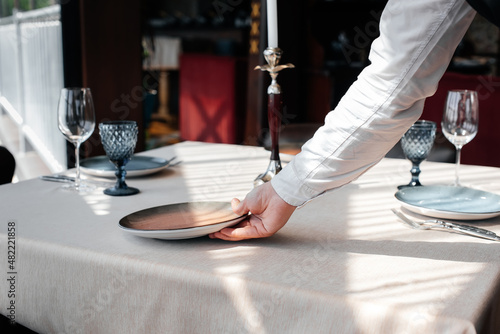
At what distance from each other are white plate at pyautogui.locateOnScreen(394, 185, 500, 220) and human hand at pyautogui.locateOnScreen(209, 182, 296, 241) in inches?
12.1

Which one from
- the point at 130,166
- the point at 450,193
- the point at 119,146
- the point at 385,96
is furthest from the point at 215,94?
the point at 385,96

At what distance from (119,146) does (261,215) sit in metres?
0.43

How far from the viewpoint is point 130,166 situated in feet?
4.66

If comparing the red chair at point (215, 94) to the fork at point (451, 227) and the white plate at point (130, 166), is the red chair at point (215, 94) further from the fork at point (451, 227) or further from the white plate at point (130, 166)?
the fork at point (451, 227)

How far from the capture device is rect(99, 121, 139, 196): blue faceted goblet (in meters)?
1.19

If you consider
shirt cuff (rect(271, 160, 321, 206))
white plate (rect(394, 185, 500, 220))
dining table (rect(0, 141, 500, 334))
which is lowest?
dining table (rect(0, 141, 500, 334))

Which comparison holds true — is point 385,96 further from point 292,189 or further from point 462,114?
point 462,114

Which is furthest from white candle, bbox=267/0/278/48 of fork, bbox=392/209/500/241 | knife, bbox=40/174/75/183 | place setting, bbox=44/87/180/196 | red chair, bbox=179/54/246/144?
red chair, bbox=179/54/246/144

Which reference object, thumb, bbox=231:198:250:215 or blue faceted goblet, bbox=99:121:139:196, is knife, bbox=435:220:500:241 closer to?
thumb, bbox=231:198:250:215

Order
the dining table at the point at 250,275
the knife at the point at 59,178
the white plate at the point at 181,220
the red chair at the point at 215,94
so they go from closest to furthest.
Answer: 1. the dining table at the point at 250,275
2. the white plate at the point at 181,220
3. the knife at the point at 59,178
4. the red chair at the point at 215,94

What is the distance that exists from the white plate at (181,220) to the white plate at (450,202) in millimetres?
362

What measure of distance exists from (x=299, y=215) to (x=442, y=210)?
257 mm

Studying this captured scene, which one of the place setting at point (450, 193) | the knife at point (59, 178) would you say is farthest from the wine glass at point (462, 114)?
the knife at point (59, 178)

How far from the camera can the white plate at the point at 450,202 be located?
39.9 inches
